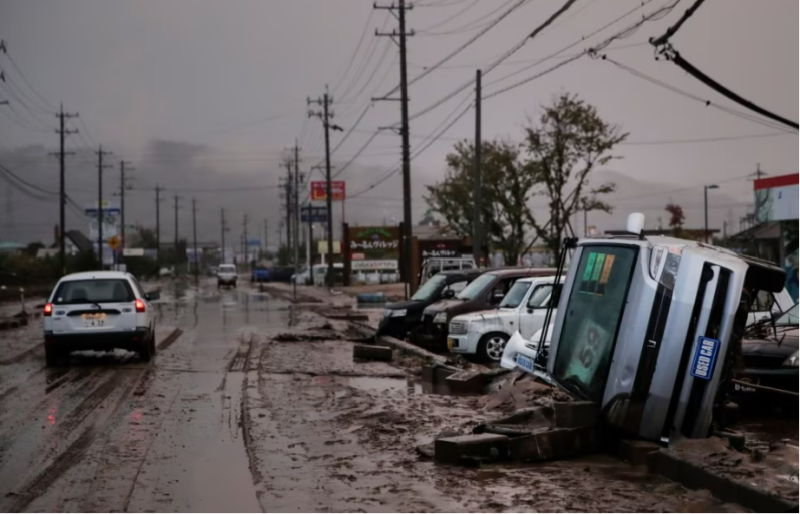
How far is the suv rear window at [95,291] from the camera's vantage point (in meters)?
18.2

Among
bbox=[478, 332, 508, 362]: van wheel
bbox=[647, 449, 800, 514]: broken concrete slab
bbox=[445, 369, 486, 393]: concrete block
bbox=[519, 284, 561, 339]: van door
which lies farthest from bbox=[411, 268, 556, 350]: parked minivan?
bbox=[647, 449, 800, 514]: broken concrete slab

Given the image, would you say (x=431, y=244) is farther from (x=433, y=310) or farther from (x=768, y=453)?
(x=768, y=453)

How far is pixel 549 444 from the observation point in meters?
9.02

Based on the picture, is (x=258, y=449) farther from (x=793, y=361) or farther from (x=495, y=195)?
(x=495, y=195)

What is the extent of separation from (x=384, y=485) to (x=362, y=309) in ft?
106

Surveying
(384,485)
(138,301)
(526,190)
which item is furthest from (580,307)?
(526,190)

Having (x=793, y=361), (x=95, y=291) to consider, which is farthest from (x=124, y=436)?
(x=95, y=291)

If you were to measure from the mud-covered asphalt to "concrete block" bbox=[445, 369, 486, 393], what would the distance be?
0.46 meters

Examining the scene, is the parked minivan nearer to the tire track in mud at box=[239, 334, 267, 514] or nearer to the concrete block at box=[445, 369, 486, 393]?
the tire track in mud at box=[239, 334, 267, 514]

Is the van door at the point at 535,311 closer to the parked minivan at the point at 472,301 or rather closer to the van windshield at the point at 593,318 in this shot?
the parked minivan at the point at 472,301

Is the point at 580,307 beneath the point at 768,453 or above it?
above

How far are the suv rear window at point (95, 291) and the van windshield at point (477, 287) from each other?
662 centimetres

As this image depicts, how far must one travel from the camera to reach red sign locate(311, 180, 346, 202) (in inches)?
3698

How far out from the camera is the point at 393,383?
50.8 ft
